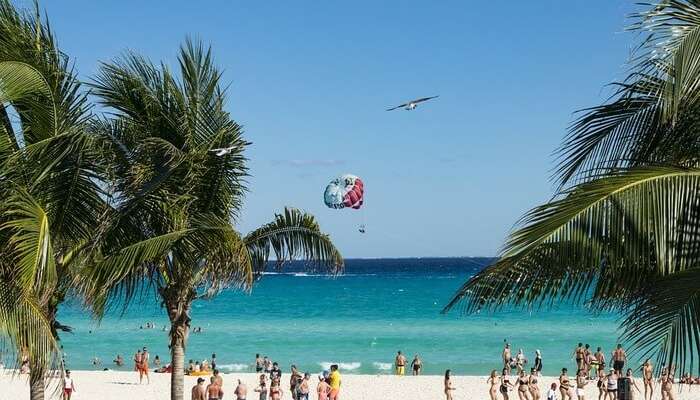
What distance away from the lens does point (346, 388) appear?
27812 millimetres

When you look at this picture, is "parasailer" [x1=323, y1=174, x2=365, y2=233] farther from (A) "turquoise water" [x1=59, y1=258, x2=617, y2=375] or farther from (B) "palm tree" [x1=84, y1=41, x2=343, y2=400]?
Answer: (B) "palm tree" [x1=84, y1=41, x2=343, y2=400]

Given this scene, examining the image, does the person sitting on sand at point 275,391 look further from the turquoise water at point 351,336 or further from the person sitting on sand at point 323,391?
the turquoise water at point 351,336

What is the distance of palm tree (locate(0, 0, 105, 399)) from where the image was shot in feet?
23.2

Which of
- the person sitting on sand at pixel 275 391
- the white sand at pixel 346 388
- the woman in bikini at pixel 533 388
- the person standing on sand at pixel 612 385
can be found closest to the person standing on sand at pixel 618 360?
the person standing on sand at pixel 612 385

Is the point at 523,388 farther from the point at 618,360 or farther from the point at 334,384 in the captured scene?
the point at 334,384

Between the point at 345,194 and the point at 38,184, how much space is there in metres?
17.7

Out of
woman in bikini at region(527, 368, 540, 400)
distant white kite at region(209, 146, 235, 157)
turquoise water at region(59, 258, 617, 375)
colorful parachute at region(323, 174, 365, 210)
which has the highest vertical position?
colorful parachute at region(323, 174, 365, 210)

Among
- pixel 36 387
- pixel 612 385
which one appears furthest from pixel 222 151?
pixel 612 385

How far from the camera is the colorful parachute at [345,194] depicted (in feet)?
83.7

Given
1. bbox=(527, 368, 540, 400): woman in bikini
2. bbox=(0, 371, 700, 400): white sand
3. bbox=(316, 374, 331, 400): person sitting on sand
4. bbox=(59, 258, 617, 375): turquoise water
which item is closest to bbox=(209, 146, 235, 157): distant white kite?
bbox=(316, 374, 331, 400): person sitting on sand

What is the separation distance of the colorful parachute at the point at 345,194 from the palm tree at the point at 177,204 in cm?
1388

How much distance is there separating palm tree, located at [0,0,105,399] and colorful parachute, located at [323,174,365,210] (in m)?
16.0

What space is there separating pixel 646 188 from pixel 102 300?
7554mm

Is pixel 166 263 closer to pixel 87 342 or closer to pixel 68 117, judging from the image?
pixel 68 117
